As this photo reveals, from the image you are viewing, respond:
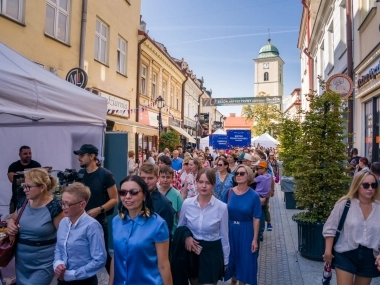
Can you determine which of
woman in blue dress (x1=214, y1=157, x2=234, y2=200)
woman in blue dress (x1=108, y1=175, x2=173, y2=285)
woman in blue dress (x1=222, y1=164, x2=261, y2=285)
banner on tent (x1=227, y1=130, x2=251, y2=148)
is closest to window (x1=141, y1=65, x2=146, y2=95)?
banner on tent (x1=227, y1=130, x2=251, y2=148)

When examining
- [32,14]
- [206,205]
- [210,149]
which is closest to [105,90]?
[32,14]

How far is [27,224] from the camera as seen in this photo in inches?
127

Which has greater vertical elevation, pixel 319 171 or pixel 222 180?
pixel 319 171

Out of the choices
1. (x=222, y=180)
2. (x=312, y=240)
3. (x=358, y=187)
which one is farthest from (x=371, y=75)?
(x=358, y=187)

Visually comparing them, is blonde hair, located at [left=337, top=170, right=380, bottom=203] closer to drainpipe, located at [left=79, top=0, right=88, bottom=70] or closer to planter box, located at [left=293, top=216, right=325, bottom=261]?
planter box, located at [left=293, top=216, right=325, bottom=261]

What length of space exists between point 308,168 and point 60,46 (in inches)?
338

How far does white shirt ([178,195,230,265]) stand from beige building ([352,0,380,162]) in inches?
281

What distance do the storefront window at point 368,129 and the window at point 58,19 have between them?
9.90 metres

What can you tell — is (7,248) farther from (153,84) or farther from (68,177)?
(153,84)

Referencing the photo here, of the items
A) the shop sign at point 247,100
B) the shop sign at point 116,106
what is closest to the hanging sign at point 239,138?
the shop sign at point 116,106

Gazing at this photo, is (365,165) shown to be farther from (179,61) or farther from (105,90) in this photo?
(179,61)

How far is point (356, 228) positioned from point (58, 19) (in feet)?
35.0

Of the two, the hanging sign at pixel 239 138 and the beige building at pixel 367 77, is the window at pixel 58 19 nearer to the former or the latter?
the beige building at pixel 367 77

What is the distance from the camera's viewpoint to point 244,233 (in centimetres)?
436
